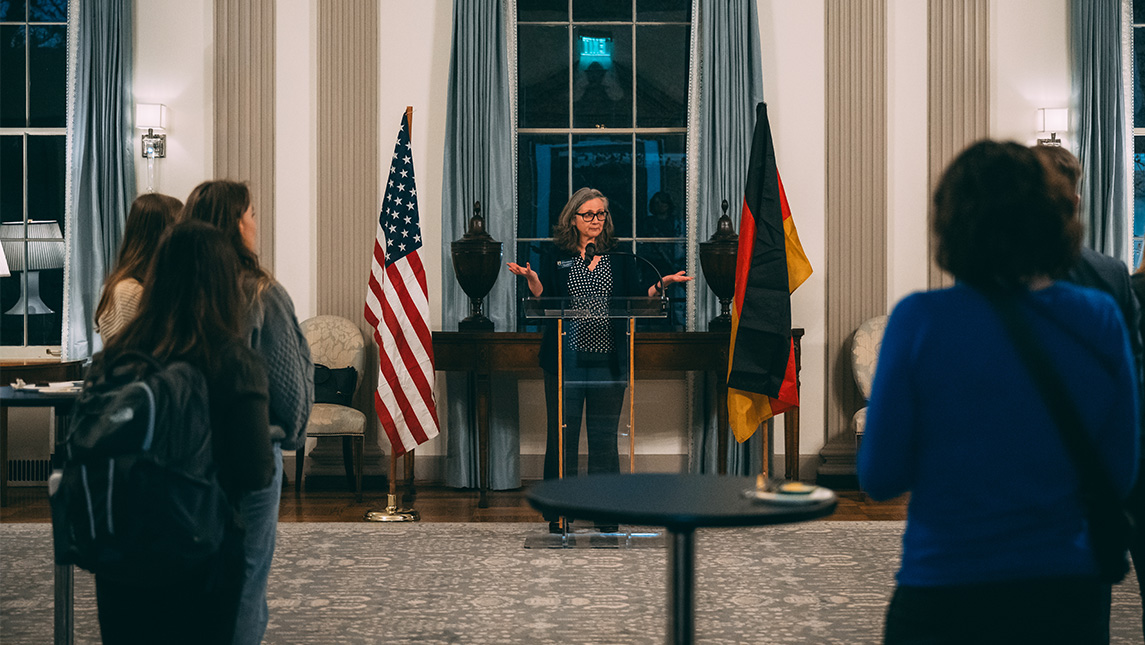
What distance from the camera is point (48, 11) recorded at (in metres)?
6.10

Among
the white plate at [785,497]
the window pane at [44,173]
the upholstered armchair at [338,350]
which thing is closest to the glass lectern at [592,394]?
the upholstered armchair at [338,350]

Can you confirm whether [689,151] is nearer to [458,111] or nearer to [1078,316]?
[458,111]

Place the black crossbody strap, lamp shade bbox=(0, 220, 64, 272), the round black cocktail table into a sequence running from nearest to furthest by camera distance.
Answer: the black crossbody strap → the round black cocktail table → lamp shade bbox=(0, 220, 64, 272)

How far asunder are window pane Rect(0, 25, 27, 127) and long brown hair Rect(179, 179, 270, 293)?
15.4 ft

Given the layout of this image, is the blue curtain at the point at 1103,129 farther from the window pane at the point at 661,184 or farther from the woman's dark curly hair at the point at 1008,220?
the woman's dark curly hair at the point at 1008,220

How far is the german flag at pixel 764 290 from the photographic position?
431cm

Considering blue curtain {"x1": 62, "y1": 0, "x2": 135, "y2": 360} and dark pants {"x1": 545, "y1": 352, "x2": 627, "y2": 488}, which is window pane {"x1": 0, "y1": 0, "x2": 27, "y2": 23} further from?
dark pants {"x1": 545, "y1": 352, "x2": 627, "y2": 488}

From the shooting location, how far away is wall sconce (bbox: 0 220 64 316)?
19.9ft

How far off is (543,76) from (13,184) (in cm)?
351

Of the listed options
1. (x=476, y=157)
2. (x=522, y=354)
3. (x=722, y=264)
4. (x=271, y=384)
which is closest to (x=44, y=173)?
(x=476, y=157)

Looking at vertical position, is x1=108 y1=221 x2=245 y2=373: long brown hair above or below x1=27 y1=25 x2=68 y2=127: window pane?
below

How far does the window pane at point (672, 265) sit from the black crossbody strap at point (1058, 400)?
473 cm

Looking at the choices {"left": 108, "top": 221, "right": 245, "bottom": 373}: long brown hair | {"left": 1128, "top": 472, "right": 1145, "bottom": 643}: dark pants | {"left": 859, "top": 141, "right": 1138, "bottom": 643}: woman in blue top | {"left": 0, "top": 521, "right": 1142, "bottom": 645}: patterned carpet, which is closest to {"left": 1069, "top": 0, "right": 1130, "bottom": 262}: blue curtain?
{"left": 0, "top": 521, "right": 1142, "bottom": 645}: patterned carpet

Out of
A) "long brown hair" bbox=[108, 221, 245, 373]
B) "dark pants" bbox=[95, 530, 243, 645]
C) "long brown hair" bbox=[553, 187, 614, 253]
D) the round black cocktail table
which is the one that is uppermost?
"long brown hair" bbox=[553, 187, 614, 253]
